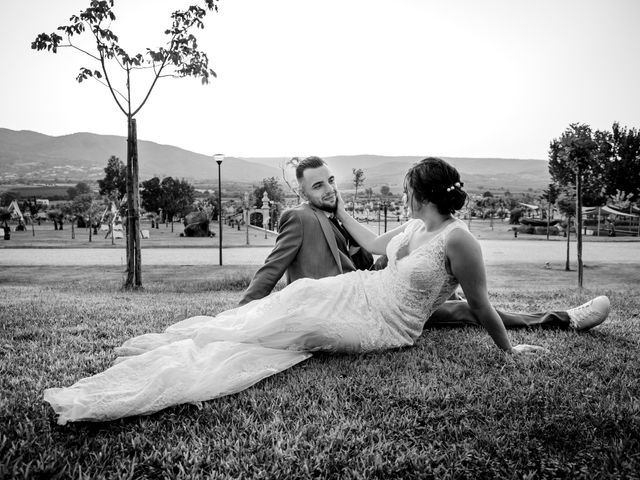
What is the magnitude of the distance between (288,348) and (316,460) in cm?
136

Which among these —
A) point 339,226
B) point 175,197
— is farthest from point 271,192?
point 339,226

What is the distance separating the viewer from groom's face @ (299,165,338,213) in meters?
4.33

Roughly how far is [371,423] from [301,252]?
2159mm

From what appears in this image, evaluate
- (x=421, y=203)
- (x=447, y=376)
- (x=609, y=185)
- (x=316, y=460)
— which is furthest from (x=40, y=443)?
(x=609, y=185)

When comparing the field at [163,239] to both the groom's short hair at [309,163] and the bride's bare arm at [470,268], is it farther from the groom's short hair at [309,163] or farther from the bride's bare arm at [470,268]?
the bride's bare arm at [470,268]

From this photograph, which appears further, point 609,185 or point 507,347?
point 609,185

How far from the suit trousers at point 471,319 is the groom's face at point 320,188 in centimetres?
152

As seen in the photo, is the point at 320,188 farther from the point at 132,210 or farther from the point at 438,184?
the point at 132,210

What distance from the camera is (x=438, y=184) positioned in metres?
3.42

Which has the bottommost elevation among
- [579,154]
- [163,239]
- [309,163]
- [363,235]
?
[163,239]

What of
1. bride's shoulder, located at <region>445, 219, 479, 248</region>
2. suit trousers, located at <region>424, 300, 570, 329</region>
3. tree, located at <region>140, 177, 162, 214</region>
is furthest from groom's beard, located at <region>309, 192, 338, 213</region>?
tree, located at <region>140, 177, 162, 214</region>

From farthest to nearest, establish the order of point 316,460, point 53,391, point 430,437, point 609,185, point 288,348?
point 609,185, point 288,348, point 53,391, point 430,437, point 316,460

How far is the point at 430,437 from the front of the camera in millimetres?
2320

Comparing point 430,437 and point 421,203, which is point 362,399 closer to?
point 430,437
